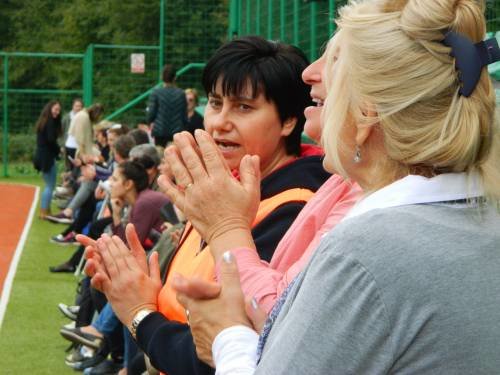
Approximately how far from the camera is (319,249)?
183 centimetres

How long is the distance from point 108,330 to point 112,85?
17.5 meters

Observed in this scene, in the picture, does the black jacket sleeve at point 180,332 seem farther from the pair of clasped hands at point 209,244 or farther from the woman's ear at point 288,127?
the woman's ear at point 288,127

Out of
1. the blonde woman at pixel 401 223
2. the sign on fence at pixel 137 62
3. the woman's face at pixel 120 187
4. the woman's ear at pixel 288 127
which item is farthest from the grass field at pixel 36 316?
the sign on fence at pixel 137 62

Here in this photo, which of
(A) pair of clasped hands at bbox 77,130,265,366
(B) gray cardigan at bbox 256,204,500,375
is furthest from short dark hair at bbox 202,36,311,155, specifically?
(B) gray cardigan at bbox 256,204,500,375

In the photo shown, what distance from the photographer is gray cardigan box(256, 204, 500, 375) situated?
174 centimetres

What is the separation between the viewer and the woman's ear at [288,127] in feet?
10.8

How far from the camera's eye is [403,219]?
71.2 inches

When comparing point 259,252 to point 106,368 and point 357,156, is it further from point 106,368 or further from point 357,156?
point 106,368

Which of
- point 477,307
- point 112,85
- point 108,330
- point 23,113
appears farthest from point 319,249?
point 23,113

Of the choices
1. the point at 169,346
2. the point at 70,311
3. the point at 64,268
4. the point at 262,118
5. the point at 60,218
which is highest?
the point at 262,118

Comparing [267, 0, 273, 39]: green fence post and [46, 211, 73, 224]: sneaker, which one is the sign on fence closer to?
[46, 211, 73, 224]: sneaker

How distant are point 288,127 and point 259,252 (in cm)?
56

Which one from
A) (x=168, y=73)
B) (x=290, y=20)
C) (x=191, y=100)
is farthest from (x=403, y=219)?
(x=191, y=100)

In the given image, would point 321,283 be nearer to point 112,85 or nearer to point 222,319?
point 222,319
